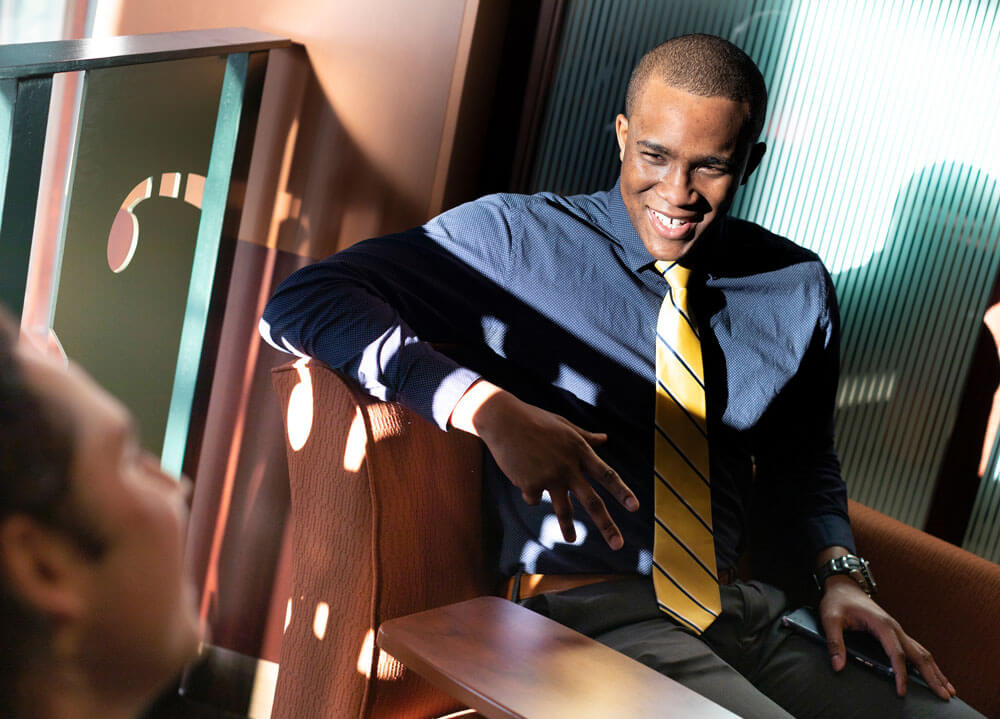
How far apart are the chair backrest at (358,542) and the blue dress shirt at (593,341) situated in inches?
2.5

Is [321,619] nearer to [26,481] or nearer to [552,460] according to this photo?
[552,460]

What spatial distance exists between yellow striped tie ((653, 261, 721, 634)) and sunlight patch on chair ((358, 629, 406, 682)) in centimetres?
43

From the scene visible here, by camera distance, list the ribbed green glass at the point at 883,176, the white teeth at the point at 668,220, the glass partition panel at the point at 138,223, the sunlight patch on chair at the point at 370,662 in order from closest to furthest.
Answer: the sunlight patch on chair at the point at 370,662 → the white teeth at the point at 668,220 → the glass partition panel at the point at 138,223 → the ribbed green glass at the point at 883,176

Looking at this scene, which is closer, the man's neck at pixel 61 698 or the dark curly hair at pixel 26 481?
the dark curly hair at pixel 26 481

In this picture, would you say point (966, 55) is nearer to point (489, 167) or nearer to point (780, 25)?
point (780, 25)

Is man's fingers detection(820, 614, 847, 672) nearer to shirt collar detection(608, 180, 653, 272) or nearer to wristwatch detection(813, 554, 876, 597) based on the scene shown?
wristwatch detection(813, 554, 876, 597)

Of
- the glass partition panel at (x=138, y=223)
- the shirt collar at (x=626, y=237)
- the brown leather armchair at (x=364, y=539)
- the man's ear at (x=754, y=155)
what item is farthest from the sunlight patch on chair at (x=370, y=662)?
the man's ear at (x=754, y=155)

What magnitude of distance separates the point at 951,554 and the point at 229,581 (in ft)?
5.39

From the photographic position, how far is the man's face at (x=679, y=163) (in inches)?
57.2

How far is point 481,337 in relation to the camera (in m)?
1.49

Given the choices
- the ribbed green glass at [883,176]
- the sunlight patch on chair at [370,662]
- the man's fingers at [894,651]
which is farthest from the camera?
the ribbed green glass at [883,176]

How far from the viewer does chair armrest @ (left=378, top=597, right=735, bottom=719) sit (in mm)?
900

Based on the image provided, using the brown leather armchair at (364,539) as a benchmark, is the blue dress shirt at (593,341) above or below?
above

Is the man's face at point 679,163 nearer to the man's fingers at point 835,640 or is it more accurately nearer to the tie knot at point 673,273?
the tie knot at point 673,273
